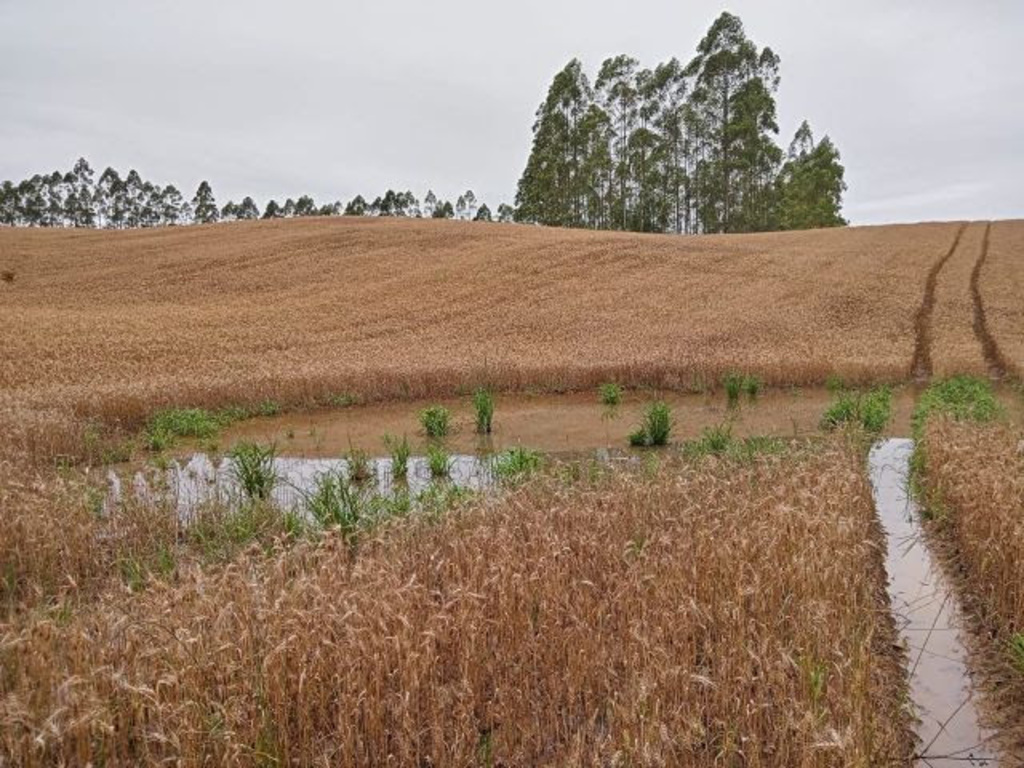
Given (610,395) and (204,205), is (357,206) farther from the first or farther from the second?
(610,395)

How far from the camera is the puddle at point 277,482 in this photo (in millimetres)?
9055

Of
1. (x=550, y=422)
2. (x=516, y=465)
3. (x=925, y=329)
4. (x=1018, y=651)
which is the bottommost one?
(x=1018, y=651)

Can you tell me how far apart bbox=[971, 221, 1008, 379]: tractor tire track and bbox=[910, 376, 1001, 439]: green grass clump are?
193 centimetres

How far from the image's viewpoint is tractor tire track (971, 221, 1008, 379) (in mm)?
20891

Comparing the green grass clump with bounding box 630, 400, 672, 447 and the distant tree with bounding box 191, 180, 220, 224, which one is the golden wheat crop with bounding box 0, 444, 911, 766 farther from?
the distant tree with bounding box 191, 180, 220, 224

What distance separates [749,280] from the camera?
111ft

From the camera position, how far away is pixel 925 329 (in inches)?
1024

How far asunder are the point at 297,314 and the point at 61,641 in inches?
1043

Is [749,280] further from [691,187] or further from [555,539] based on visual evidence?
[691,187]

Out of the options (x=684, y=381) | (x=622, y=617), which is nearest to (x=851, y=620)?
(x=622, y=617)

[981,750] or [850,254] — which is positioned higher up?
[850,254]

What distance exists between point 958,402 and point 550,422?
8.16 metres

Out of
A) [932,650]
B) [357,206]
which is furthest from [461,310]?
[357,206]

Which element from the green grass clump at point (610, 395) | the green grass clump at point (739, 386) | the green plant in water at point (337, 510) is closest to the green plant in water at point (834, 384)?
the green grass clump at point (739, 386)
